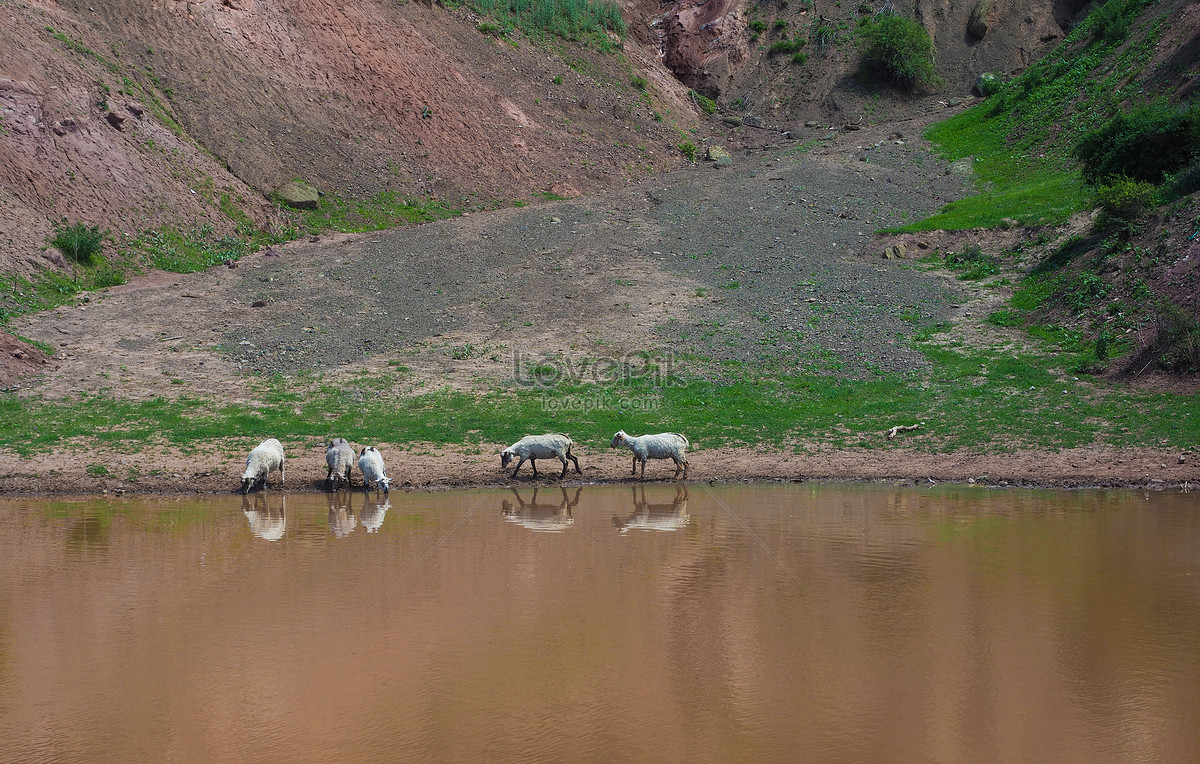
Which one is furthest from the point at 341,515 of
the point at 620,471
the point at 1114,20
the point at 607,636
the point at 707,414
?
the point at 1114,20

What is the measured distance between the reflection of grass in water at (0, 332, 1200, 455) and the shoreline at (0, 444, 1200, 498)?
74cm

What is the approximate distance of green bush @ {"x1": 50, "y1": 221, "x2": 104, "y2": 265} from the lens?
113ft

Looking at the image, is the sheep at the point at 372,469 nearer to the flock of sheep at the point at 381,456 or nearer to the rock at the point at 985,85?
the flock of sheep at the point at 381,456

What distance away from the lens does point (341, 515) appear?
1848cm

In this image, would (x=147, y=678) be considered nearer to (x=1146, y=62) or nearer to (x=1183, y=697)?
(x=1183, y=697)

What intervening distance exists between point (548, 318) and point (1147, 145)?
23.2 m

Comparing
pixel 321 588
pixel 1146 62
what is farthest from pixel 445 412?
pixel 1146 62

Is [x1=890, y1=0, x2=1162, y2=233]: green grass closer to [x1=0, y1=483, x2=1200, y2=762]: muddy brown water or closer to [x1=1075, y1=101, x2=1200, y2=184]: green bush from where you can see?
[x1=1075, y1=101, x2=1200, y2=184]: green bush

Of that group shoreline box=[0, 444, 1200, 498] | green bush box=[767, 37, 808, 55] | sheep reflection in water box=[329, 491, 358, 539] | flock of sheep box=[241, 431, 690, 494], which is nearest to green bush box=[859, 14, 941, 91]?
green bush box=[767, 37, 808, 55]

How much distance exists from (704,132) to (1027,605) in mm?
56589

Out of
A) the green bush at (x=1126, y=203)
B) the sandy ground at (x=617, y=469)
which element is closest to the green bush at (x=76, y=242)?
the sandy ground at (x=617, y=469)

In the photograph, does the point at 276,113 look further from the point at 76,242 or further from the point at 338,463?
the point at 338,463

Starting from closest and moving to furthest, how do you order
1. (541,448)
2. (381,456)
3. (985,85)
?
(381,456)
(541,448)
(985,85)

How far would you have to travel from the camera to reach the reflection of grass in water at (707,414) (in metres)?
23.1
